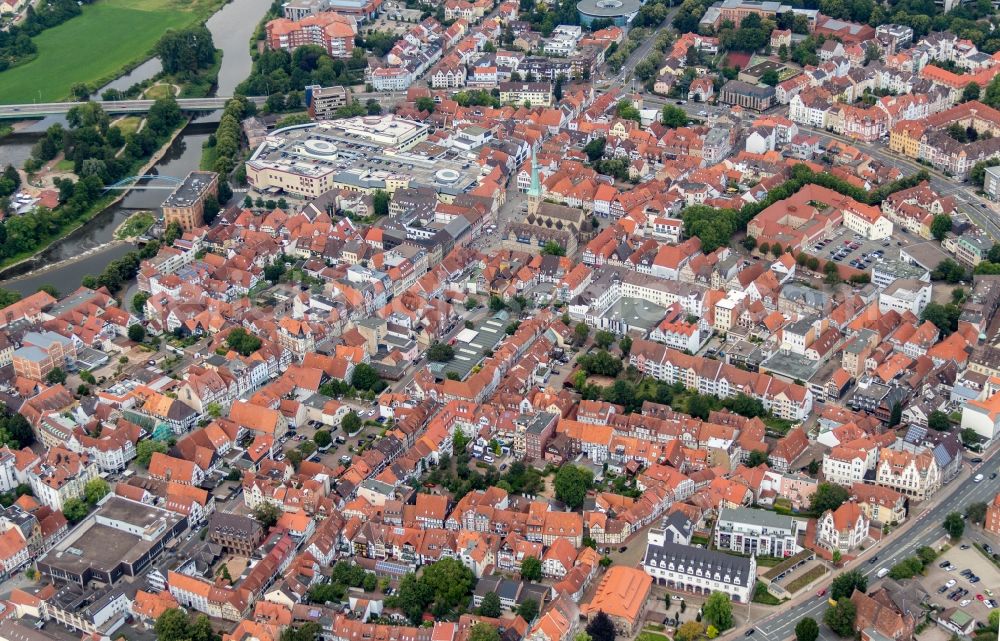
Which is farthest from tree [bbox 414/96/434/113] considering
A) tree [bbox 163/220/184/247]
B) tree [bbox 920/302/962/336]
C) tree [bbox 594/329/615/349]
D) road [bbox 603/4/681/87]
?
tree [bbox 920/302/962/336]

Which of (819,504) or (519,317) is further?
(519,317)

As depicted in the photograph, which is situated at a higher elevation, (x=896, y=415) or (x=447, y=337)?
(x=896, y=415)

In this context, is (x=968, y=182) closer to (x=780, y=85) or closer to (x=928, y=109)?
(x=928, y=109)

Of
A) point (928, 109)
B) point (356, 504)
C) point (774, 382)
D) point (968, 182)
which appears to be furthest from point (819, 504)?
point (928, 109)

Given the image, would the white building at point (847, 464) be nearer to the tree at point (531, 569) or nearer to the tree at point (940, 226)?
the tree at point (531, 569)

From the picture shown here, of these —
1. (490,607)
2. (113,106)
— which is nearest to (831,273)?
(490,607)

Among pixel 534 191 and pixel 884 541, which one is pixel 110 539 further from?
pixel 534 191
